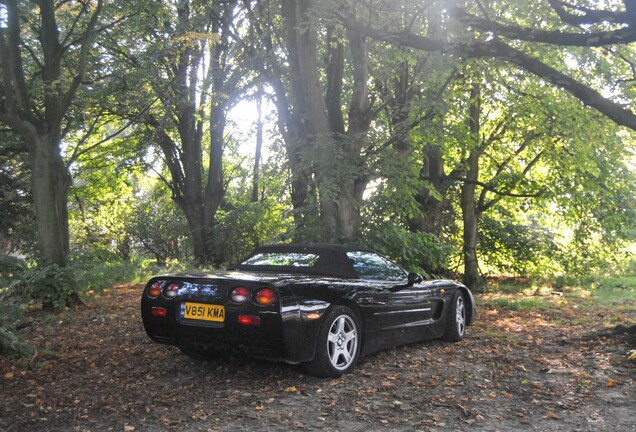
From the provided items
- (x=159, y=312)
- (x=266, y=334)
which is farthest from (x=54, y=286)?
(x=266, y=334)

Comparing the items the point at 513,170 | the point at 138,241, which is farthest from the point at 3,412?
the point at 138,241

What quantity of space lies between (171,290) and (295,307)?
1293 mm

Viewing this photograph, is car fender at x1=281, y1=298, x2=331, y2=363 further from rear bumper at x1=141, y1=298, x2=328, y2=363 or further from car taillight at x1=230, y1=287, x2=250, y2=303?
car taillight at x1=230, y1=287, x2=250, y2=303

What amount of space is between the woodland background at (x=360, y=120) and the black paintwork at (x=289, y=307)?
1.75 m

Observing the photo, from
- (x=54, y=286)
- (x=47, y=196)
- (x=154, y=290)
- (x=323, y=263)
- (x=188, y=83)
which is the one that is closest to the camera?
(x=154, y=290)

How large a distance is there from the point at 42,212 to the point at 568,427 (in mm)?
9390

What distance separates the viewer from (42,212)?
34.1 ft

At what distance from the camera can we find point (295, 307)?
203 inches

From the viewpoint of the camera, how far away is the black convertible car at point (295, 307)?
5.10 meters

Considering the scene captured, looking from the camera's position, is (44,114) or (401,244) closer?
(44,114)

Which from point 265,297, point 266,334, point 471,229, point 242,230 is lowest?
point 266,334

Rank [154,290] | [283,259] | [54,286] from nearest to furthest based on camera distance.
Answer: [154,290] → [283,259] → [54,286]

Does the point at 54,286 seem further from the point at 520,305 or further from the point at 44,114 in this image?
the point at 520,305

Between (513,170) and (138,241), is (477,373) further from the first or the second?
(138,241)
